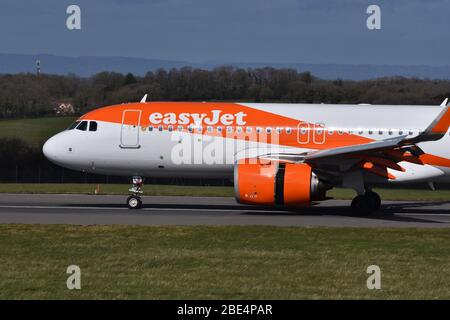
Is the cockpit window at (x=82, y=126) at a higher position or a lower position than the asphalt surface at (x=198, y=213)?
higher

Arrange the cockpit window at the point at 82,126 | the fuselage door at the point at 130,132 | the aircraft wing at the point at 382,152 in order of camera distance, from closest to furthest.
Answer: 1. the aircraft wing at the point at 382,152
2. the fuselage door at the point at 130,132
3. the cockpit window at the point at 82,126

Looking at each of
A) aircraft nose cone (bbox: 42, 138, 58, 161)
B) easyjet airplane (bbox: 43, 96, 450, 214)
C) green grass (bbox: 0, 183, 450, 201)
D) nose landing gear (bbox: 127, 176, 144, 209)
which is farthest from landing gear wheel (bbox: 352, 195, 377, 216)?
aircraft nose cone (bbox: 42, 138, 58, 161)

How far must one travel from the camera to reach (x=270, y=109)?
A: 94.1 feet

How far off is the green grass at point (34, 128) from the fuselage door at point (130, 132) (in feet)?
102

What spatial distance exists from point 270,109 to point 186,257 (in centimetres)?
1121

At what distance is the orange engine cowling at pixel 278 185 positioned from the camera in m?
26.0

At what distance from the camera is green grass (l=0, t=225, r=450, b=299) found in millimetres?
14742

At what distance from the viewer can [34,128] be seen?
65.9 metres

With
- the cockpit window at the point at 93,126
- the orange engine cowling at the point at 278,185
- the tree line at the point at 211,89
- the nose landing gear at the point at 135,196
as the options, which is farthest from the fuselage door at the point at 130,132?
the tree line at the point at 211,89

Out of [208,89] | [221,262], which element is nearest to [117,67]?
[208,89]

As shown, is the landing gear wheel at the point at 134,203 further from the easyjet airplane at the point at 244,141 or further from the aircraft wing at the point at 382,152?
the aircraft wing at the point at 382,152

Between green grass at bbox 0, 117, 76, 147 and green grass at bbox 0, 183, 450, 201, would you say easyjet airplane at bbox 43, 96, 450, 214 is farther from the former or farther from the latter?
green grass at bbox 0, 117, 76, 147
